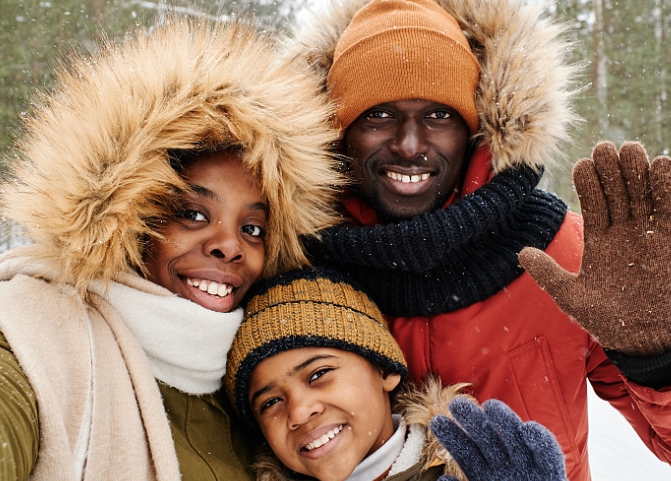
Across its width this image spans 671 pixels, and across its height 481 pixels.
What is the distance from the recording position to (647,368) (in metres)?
1.62

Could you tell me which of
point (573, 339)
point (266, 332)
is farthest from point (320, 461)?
point (573, 339)

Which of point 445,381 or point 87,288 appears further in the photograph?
point 445,381

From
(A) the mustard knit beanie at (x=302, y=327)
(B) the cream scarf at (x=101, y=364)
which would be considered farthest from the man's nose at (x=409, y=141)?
(B) the cream scarf at (x=101, y=364)

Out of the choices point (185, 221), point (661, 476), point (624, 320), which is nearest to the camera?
point (624, 320)

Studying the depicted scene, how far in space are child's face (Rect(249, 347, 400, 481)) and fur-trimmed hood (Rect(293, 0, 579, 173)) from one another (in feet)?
3.08

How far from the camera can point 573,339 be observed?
2.06m

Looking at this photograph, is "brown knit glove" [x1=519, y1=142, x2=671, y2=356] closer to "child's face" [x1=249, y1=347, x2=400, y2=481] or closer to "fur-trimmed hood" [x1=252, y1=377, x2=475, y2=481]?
"fur-trimmed hood" [x1=252, y1=377, x2=475, y2=481]

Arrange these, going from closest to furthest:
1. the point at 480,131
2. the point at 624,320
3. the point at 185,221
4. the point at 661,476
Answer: the point at 624,320 → the point at 185,221 → the point at 480,131 → the point at 661,476

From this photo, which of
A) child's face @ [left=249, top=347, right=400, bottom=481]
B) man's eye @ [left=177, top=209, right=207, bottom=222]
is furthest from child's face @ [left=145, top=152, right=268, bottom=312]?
child's face @ [left=249, top=347, right=400, bottom=481]

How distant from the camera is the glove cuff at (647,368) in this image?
1.61 metres

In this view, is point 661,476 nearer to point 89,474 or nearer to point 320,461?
point 320,461

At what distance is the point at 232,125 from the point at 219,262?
433 mm

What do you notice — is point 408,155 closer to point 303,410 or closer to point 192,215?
point 192,215

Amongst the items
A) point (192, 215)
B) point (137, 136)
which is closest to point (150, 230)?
→ point (192, 215)
